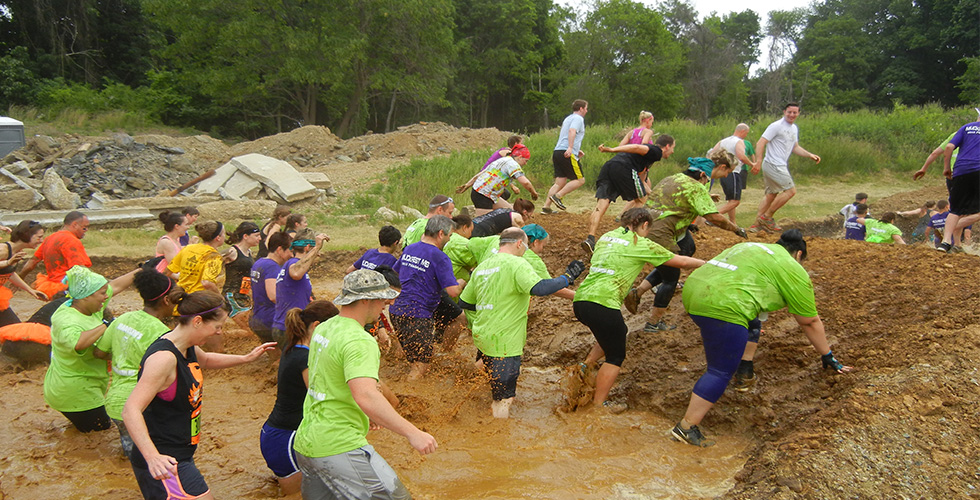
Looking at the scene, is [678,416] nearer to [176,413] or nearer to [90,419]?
[176,413]

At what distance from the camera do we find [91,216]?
14.1 m

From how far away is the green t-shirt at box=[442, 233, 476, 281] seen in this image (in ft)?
22.8

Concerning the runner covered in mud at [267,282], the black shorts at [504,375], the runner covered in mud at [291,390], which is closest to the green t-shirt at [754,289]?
the black shorts at [504,375]

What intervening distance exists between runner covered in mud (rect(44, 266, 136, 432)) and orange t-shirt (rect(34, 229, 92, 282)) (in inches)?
87.0

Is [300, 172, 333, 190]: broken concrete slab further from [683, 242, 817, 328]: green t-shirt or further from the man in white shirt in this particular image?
[683, 242, 817, 328]: green t-shirt

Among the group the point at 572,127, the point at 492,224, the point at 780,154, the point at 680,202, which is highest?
the point at 572,127

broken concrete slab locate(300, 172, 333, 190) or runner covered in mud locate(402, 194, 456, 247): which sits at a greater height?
runner covered in mud locate(402, 194, 456, 247)

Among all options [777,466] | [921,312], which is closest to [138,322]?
[777,466]

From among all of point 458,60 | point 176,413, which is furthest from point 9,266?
point 458,60

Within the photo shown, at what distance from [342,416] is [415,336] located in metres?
2.97

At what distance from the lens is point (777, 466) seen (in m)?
4.31

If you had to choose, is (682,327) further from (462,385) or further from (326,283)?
(326,283)

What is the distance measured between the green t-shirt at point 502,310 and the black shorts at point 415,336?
3.26 ft

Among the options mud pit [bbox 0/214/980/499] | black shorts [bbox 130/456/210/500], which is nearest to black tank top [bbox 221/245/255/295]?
mud pit [bbox 0/214/980/499]
